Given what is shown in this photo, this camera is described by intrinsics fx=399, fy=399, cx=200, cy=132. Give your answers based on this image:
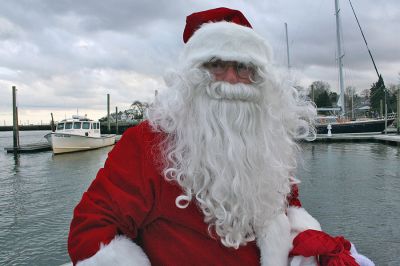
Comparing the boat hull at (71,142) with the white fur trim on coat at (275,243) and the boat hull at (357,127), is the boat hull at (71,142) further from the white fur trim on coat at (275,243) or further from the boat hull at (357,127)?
the white fur trim on coat at (275,243)

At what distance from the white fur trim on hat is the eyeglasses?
0.03 m

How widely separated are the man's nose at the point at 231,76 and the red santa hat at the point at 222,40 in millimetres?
54

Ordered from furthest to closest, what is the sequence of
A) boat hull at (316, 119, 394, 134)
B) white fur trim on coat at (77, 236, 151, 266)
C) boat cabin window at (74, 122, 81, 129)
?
boat hull at (316, 119, 394, 134) → boat cabin window at (74, 122, 81, 129) → white fur trim on coat at (77, 236, 151, 266)

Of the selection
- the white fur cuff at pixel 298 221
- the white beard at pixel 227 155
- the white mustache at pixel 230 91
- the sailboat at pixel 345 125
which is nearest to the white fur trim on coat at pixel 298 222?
the white fur cuff at pixel 298 221

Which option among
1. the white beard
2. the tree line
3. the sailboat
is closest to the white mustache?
the white beard

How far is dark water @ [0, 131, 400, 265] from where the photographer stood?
560 centimetres

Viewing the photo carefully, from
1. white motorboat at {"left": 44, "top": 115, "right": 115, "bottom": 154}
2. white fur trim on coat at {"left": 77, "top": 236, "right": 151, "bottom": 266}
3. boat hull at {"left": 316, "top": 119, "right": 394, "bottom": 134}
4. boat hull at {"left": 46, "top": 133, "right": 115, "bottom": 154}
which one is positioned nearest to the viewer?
white fur trim on coat at {"left": 77, "top": 236, "right": 151, "bottom": 266}

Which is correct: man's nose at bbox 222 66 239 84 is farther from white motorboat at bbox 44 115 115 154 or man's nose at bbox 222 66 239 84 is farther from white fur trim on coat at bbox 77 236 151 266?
white motorboat at bbox 44 115 115 154

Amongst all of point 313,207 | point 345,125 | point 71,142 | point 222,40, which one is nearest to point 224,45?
point 222,40

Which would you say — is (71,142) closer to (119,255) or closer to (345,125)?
(345,125)

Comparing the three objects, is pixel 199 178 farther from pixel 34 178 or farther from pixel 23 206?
pixel 34 178

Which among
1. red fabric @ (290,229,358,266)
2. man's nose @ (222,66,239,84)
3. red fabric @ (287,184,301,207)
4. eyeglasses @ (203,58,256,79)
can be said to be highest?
A: eyeglasses @ (203,58,256,79)

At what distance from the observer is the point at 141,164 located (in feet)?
5.32

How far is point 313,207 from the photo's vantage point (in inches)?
307
